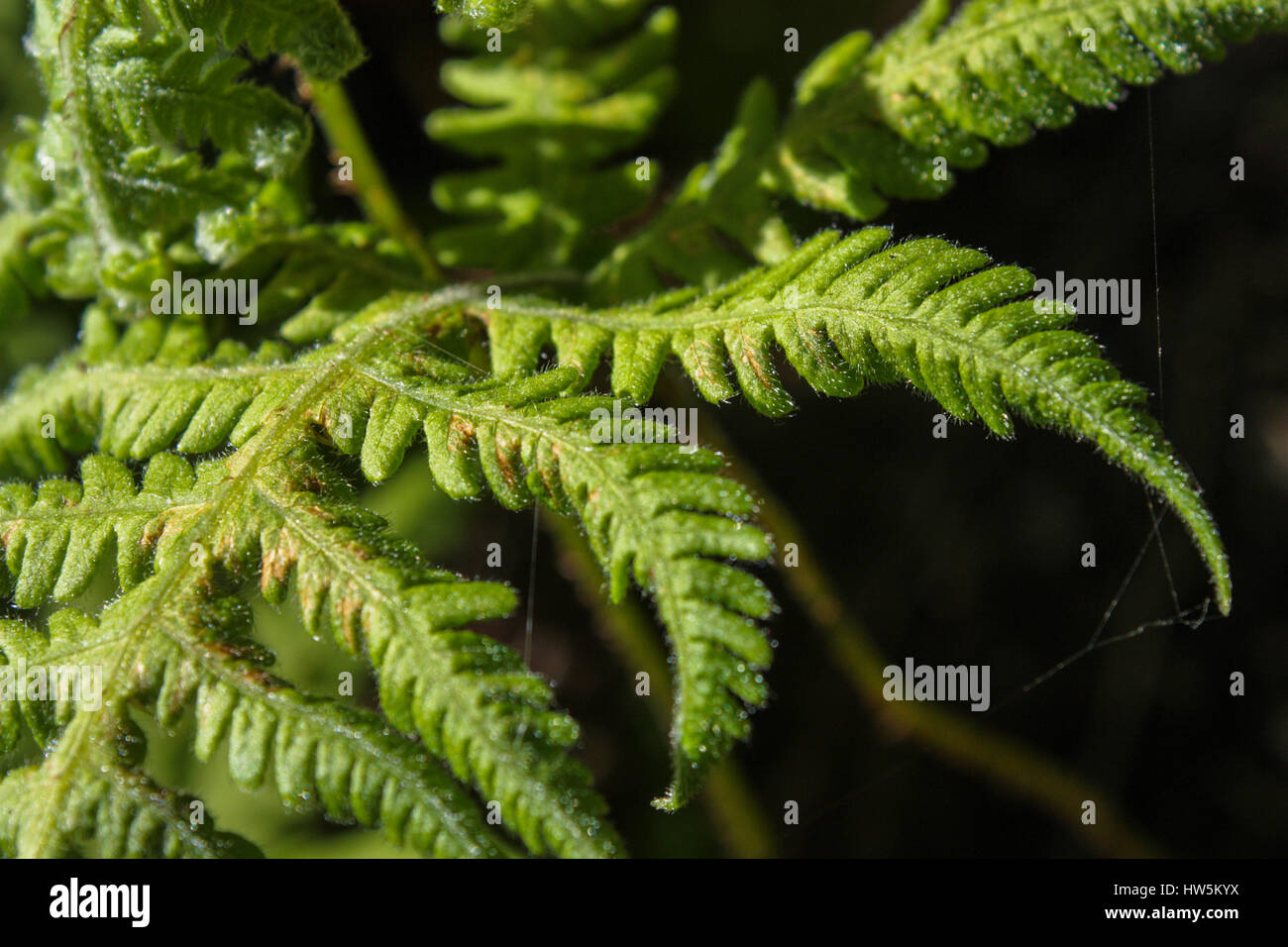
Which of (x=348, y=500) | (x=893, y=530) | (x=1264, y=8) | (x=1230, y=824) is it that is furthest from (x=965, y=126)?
(x=1230, y=824)

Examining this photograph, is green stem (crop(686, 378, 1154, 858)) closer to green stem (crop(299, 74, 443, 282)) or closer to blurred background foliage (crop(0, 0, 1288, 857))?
blurred background foliage (crop(0, 0, 1288, 857))

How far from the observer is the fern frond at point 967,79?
2246 mm

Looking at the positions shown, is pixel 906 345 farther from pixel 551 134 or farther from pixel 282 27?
pixel 551 134

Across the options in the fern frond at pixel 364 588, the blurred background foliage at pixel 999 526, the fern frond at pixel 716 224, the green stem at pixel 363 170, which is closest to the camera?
the fern frond at pixel 364 588

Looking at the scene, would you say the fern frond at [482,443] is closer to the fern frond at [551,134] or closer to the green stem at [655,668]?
the fern frond at [551,134]

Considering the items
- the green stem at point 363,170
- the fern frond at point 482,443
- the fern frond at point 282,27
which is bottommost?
the fern frond at point 482,443

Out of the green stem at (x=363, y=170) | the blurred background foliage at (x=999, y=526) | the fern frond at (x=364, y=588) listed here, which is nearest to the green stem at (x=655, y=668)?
the blurred background foliage at (x=999, y=526)

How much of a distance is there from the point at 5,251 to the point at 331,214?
1.35 meters

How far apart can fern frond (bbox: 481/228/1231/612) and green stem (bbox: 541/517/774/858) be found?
45.9 inches

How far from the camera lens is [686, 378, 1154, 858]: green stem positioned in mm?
3438

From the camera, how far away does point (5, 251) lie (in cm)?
287

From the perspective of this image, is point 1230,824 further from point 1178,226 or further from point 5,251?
point 5,251

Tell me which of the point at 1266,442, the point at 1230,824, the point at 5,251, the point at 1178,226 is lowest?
the point at 1230,824

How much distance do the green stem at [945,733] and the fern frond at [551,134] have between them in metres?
0.82
